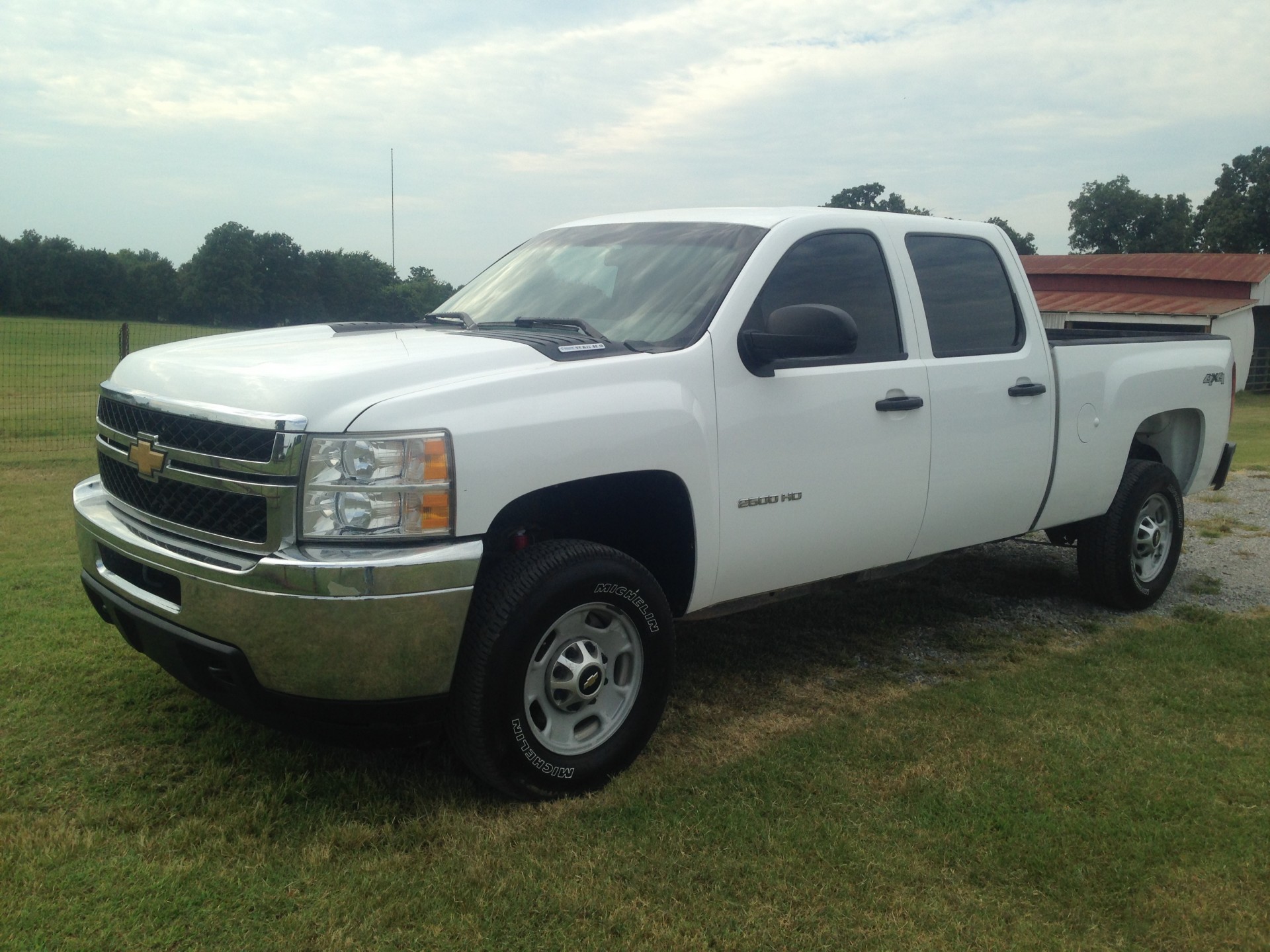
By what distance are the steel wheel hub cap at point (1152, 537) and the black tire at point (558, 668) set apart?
11.7 feet

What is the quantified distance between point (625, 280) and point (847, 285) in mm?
931

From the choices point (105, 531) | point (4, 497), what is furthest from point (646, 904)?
point (4, 497)

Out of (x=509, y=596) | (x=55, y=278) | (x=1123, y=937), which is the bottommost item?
(x=1123, y=937)

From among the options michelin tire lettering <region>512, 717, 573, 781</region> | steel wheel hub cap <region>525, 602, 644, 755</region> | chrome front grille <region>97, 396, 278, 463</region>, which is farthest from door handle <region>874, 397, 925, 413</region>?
chrome front grille <region>97, 396, 278, 463</region>

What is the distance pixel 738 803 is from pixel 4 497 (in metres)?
7.59

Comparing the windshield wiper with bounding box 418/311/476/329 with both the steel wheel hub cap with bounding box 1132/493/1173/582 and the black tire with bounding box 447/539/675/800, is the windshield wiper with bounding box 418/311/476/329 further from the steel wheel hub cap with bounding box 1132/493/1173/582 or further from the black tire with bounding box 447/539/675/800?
the steel wheel hub cap with bounding box 1132/493/1173/582

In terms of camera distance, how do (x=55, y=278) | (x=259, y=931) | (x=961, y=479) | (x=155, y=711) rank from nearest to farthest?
(x=259, y=931) → (x=155, y=711) → (x=961, y=479) → (x=55, y=278)

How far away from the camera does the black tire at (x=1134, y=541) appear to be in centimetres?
589

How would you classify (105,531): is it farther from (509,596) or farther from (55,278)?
(55,278)

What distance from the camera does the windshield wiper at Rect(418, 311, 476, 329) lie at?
14.8ft

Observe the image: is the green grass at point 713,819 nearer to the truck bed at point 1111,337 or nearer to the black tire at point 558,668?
the black tire at point 558,668

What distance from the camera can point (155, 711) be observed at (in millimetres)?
4121

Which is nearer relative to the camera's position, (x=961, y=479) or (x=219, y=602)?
(x=219, y=602)

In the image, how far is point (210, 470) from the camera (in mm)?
3250
